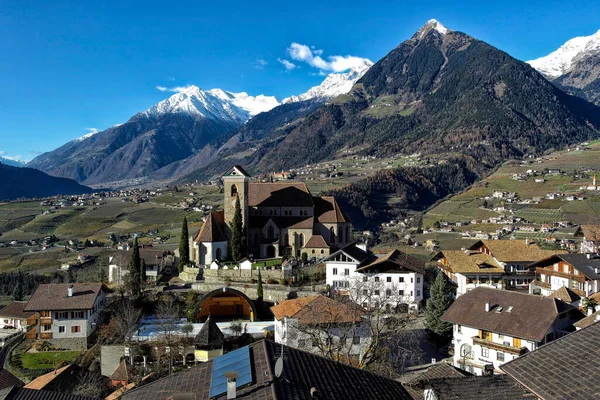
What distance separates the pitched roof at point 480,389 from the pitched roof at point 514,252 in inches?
1692

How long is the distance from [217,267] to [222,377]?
156 feet

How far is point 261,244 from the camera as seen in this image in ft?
223

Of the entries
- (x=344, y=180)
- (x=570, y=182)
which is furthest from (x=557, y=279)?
(x=344, y=180)

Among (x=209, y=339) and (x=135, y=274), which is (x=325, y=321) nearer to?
(x=209, y=339)

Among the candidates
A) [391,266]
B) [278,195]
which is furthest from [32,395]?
[278,195]

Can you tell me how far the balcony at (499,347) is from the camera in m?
34.2

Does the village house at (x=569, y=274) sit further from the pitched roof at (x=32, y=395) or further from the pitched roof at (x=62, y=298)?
the pitched roof at (x=62, y=298)

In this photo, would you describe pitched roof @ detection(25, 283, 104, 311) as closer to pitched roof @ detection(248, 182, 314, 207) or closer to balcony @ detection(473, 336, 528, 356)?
pitched roof @ detection(248, 182, 314, 207)

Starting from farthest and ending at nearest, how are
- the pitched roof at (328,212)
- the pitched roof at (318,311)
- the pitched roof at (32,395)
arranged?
the pitched roof at (328,212) < the pitched roof at (318,311) < the pitched roof at (32,395)

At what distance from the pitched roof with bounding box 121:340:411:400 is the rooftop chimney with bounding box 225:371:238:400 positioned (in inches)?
5.8

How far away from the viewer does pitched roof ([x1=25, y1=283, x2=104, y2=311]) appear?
160 ft

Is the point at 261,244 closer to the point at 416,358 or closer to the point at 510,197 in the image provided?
the point at 416,358

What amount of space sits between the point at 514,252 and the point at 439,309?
1698 cm

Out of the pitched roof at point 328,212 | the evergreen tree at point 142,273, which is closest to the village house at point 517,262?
the pitched roof at point 328,212
